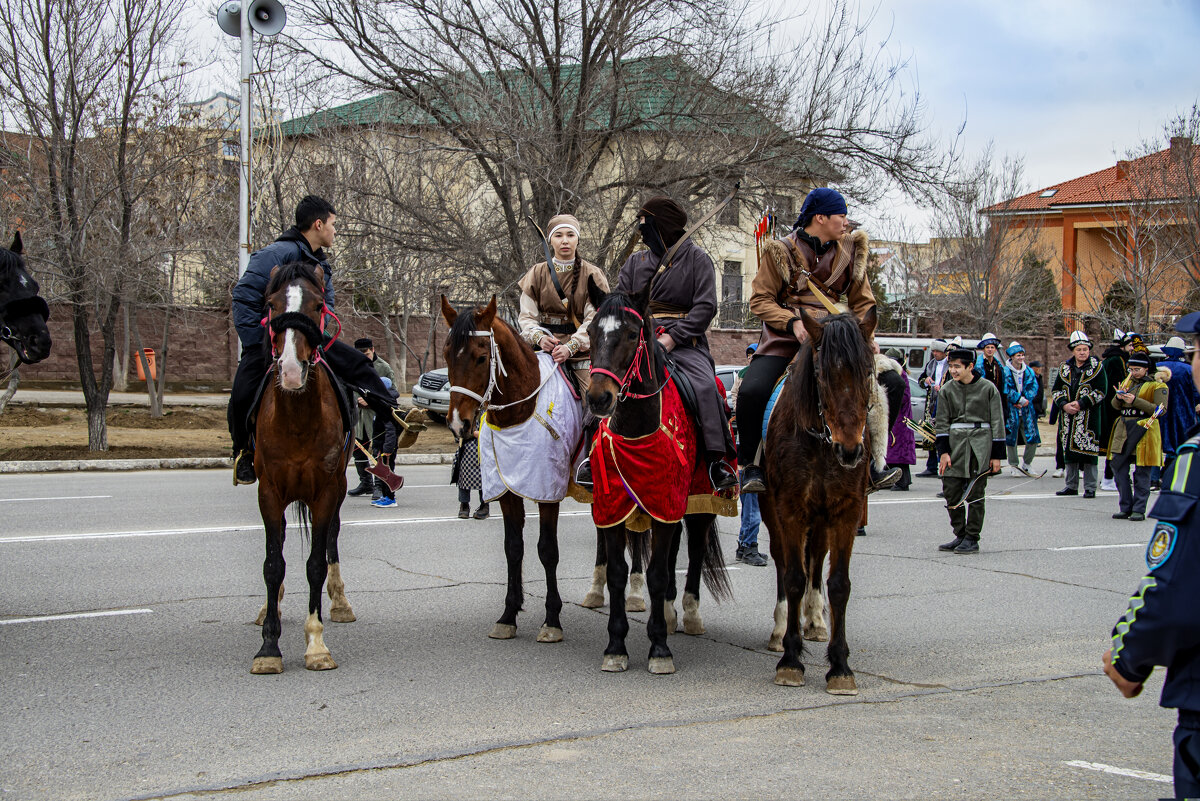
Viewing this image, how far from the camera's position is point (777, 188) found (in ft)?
66.3

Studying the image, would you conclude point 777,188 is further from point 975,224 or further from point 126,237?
point 975,224

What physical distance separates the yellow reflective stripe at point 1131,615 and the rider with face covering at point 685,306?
3.82 metres

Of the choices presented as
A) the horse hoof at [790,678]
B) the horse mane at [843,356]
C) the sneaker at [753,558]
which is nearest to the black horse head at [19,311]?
the horse mane at [843,356]

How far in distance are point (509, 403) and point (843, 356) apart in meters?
2.28

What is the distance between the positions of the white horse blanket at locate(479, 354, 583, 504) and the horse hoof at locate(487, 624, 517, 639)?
33.6 inches

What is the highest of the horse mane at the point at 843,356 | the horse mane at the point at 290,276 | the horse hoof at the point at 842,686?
the horse mane at the point at 290,276

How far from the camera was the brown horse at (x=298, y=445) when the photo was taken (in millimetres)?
5949

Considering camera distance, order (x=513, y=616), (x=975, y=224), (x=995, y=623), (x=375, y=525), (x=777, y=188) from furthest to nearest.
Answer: (x=975, y=224)
(x=777, y=188)
(x=375, y=525)
(x=995, y=623)
(x=513, y=616)

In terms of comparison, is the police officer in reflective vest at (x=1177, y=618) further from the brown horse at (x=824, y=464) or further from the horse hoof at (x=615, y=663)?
the horse hoof at (x=615, y=663)

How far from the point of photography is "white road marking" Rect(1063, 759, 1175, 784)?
14.5 feet

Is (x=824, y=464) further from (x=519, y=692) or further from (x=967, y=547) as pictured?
(x=967, y=547)

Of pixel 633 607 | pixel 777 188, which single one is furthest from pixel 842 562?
pixel 777 188

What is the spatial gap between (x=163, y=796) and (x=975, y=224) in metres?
37.7

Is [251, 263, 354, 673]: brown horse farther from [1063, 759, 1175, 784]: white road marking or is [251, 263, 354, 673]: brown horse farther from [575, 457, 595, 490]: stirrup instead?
[1063, 759, 1175, 784]: white road marking
